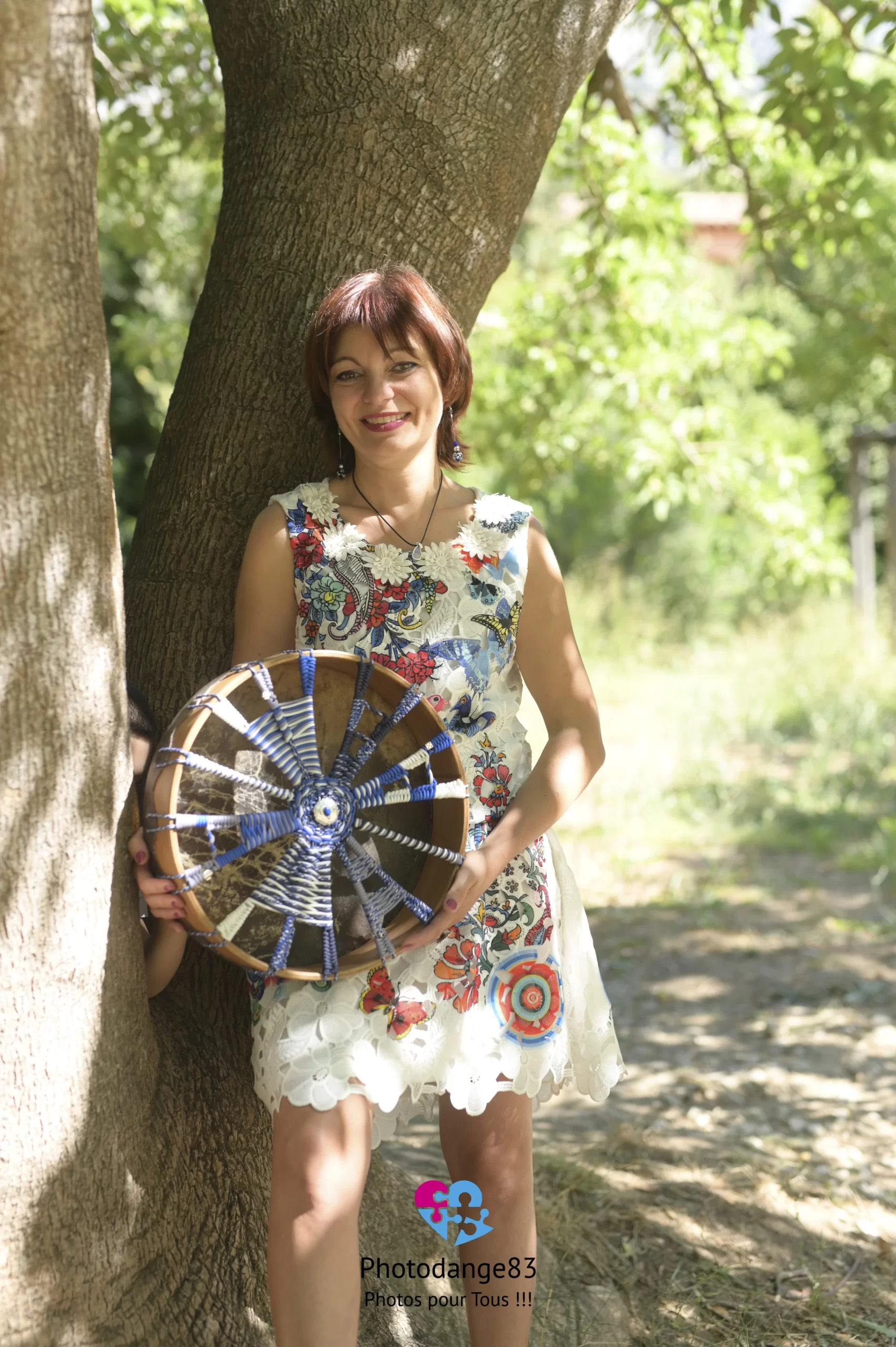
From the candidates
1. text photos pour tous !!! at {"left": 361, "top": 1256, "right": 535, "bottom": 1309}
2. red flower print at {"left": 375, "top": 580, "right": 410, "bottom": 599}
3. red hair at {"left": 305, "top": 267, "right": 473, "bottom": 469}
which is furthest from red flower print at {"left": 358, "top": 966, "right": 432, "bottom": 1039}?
red hair at {"left": 305, "top": 267, "right": 473, "bottom": 469}

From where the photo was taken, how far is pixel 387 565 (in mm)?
2129

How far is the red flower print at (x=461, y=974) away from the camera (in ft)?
6.55

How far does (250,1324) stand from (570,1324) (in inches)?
28.9

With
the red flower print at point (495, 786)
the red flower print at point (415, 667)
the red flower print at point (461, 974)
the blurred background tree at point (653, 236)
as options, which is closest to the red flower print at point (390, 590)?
the red flower print at point (415, 667)

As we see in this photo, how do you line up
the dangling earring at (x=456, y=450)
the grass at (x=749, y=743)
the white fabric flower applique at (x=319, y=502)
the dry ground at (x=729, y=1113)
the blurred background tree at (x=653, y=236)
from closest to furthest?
1. the white fabric flower applique at (x=319, y=502)
2. the dangling earring at (x=456, y=450)
3. the dry ground at (x=729, y=1113)
4. the blurred background tree at (x=653, y=236)
5. the grass at (x=749, y=743)

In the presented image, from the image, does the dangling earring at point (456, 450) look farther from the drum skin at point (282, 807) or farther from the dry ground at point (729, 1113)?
the dry ground at point (729, 1113)

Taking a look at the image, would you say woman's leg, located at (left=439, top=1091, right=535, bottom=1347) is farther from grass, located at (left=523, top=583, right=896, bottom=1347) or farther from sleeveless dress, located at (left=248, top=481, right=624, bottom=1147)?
grass, located at (left=523, top=583, right=896, bottom=1347)

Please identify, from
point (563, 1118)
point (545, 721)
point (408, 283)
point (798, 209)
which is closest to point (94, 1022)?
point (545, 721)

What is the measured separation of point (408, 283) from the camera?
2.11 meters

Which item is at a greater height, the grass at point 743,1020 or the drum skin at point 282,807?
the drum skin at point 282,807

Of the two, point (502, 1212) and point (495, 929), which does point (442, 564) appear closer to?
point (495, 929)

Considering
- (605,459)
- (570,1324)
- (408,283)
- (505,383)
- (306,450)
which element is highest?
(505,383)

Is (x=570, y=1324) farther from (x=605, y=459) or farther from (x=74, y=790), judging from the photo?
(x=605, y=459)

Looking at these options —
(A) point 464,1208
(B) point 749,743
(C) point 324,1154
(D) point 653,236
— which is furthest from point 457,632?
(B) point 749,743
